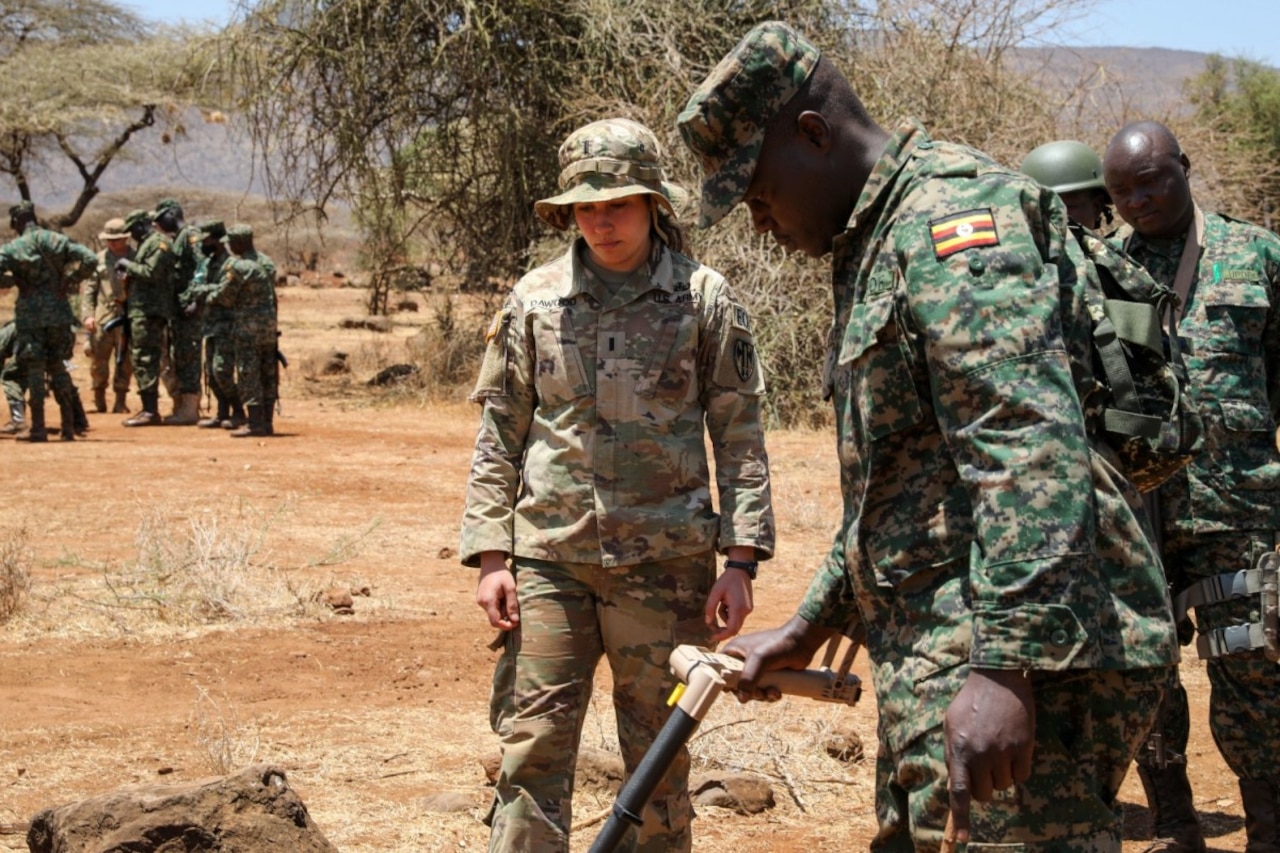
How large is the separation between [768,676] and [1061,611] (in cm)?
72

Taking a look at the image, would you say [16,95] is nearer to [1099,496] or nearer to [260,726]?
[260,726]

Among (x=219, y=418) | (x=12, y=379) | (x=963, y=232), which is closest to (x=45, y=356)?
(x=12, y=379)

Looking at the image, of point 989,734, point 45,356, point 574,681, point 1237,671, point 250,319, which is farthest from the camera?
point 250,319

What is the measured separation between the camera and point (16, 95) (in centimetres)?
3112

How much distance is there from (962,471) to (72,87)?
3254cm

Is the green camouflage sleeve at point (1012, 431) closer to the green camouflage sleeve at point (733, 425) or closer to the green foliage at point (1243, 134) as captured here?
the green camouflage sleeve at point (733, 425)

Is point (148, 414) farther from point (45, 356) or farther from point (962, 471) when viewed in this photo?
point (962, 471)

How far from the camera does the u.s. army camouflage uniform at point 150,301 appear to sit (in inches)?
587

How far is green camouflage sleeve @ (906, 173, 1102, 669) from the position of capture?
6.95 feet

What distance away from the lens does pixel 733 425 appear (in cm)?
384

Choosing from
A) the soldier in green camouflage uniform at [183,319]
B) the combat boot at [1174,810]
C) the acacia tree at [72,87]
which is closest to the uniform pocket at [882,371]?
the combat boot at [1174,810]

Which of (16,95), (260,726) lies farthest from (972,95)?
(16,95)

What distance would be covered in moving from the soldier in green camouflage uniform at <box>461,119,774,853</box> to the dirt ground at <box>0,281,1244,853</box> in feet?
3.64

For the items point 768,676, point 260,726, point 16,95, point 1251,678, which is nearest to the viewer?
point 768,676
